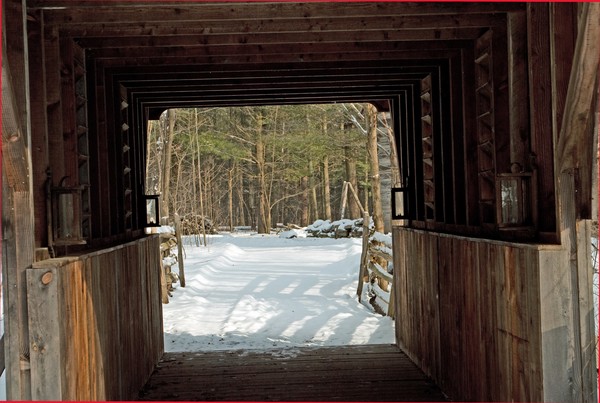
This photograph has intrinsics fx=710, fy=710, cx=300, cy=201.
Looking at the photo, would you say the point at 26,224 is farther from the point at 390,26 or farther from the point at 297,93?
the point at 297,93

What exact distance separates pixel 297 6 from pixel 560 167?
228cm

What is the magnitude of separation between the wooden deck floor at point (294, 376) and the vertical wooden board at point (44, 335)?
284 centimetres

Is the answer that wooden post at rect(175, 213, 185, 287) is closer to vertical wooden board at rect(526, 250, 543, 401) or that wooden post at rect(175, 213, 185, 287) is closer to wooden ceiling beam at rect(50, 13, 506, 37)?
wooden ceiling beam at rect(50, 13, 506, 37)

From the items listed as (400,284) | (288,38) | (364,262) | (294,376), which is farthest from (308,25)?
(364,262)

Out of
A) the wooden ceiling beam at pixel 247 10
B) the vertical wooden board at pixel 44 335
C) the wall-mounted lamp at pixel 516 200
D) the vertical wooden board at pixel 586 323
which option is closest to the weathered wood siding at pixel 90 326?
the vertical wooden board at pixel 44 335

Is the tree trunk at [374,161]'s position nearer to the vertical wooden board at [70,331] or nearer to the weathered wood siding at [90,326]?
the weathered wood siding at [90,326]

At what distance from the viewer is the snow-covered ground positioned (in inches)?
414

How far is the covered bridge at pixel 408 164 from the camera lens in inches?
158

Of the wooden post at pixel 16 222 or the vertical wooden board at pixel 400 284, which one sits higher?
the wooden post at pixel 16 222

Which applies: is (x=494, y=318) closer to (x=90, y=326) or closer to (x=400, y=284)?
(x=90, y=326)

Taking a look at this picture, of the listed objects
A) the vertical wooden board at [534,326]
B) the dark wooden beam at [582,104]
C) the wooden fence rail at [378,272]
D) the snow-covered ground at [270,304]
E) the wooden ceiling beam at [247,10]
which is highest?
the wooden ceiling beam at [247,10]

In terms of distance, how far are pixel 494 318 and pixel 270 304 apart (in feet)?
29.5

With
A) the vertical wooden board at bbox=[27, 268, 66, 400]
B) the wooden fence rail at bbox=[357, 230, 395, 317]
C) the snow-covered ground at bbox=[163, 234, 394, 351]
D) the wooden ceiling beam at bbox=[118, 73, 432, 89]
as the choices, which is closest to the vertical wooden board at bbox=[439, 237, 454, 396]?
the wooden ceiling beam at bbox=[118, 73, 432, 89]

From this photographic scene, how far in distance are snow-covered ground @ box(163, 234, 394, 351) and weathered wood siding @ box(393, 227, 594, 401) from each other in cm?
327
